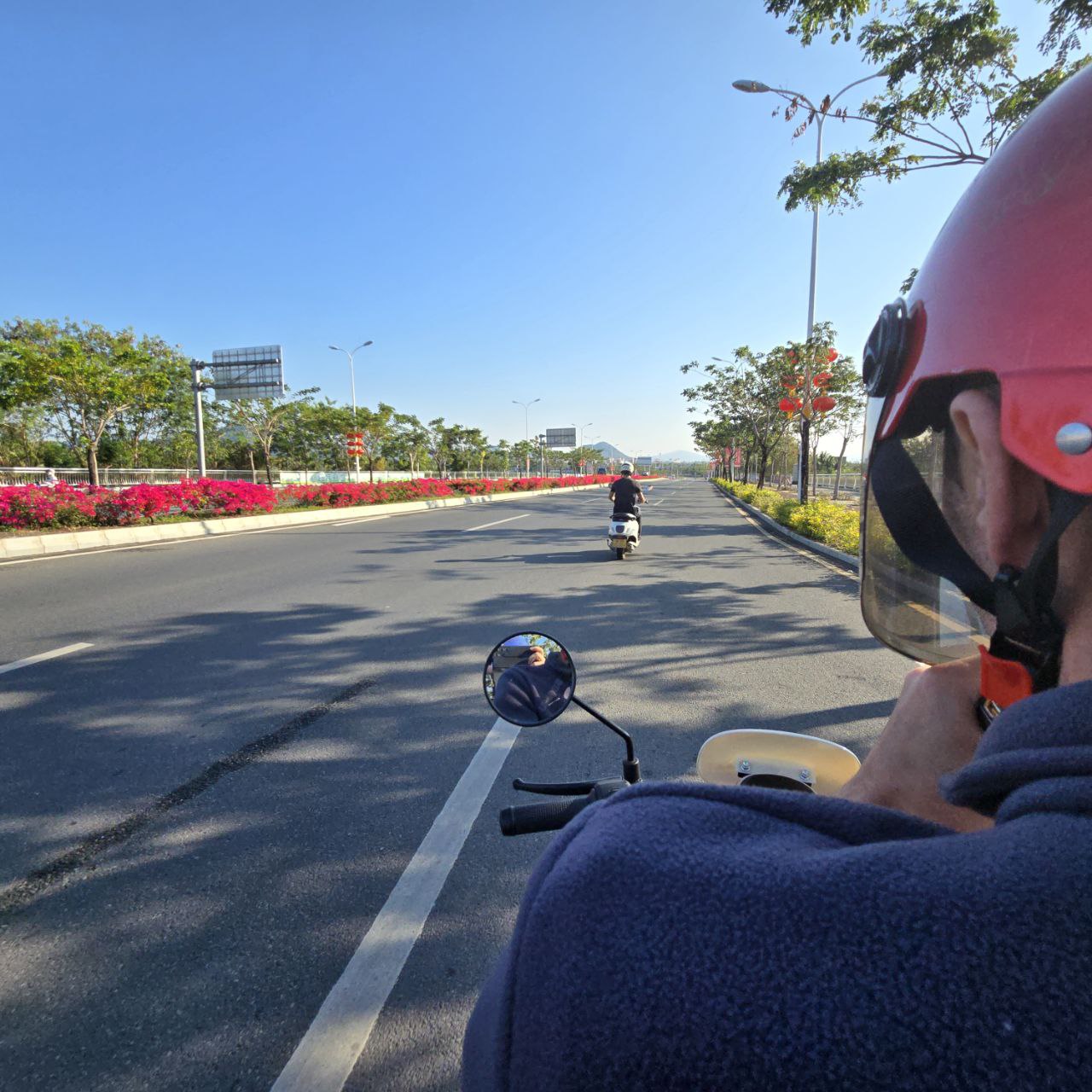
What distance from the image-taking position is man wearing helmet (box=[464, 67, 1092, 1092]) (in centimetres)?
34

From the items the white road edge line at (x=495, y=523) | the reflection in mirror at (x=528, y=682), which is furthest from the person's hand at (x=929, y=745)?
the white road edge line at (x=495, y=523)

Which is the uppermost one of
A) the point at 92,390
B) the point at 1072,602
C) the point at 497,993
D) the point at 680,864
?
the point at 92,390

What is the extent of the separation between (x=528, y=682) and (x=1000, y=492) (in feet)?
3.11

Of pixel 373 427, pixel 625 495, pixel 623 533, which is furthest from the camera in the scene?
pixel 373 427

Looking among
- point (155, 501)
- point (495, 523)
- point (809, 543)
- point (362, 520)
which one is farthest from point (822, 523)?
point (155, 501)

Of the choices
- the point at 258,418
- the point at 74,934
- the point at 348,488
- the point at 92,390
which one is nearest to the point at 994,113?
the point at 74,934

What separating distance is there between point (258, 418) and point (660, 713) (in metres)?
38.4

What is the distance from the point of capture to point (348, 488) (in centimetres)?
2269

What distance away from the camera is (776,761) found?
1.24 m

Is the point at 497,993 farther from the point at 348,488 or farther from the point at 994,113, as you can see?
the point at 348,488

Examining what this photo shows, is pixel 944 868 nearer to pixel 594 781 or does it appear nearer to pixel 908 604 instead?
pixel 908 604

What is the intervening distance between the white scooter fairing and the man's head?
0.48 m

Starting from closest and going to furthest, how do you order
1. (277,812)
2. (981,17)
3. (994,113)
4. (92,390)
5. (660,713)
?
(277,812)
(660,713)
(981,17)
(994,113)
(92,390)

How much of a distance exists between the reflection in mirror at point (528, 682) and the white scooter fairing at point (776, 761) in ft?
1.10
